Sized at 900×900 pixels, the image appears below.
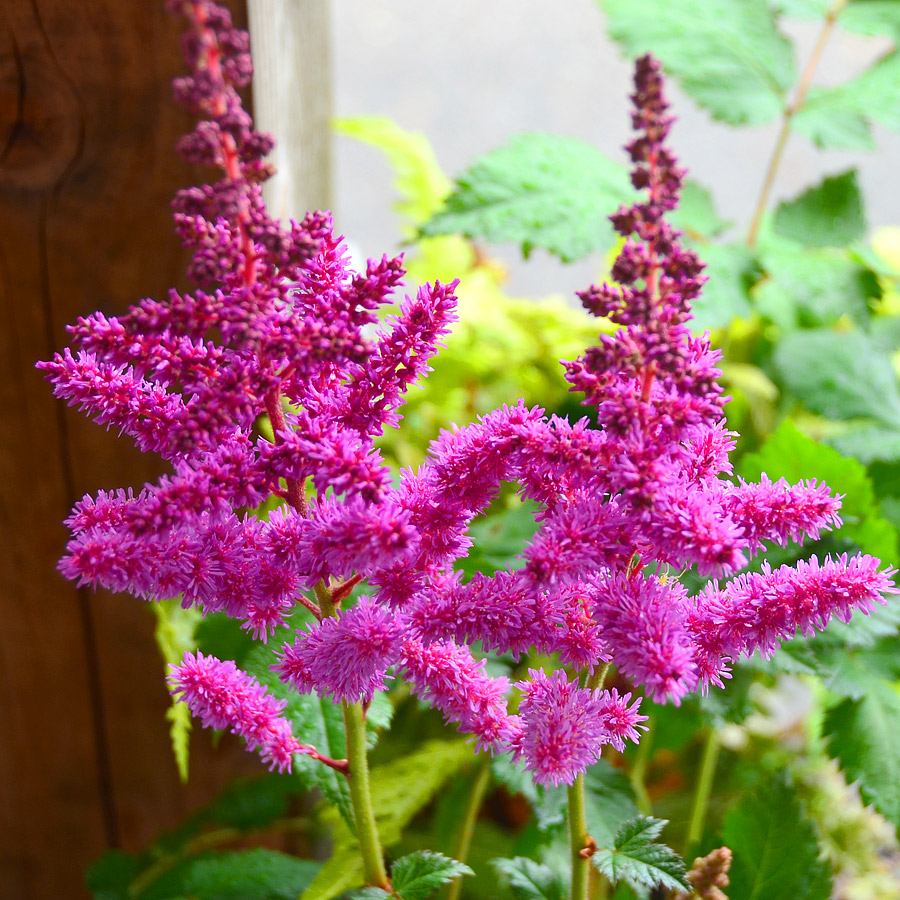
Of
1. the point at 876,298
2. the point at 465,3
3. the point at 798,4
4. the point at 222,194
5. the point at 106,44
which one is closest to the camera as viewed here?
the point at 222,194

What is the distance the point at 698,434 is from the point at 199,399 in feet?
0.80

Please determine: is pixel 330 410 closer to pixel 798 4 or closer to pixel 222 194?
pixel 222 194

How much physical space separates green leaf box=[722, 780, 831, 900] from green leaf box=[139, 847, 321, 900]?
1.21ft

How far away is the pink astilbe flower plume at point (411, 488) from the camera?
42 centimetres

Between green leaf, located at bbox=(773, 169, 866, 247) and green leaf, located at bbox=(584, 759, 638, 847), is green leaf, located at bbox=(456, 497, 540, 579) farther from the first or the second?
green leaf, located at bbox=(773, 169, 866, 247)

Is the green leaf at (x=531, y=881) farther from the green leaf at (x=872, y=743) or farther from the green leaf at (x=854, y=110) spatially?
the green leaf at (x=854, y=110)

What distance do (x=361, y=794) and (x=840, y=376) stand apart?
667 millimetres

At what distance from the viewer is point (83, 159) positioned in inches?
29.7

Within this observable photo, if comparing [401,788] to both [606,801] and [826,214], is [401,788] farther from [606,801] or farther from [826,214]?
[826,214]

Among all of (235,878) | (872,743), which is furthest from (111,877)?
(872,743)

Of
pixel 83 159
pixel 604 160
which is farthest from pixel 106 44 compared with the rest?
pixel 604 160

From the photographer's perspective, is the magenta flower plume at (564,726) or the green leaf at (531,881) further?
the green leaf at (531,881)

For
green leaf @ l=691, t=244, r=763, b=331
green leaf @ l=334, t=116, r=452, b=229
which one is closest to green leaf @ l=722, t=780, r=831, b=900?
green leaf @ l=691, t=244, r=763, b=331

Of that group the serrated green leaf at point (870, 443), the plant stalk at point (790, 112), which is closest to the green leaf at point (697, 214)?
the plant stalk at point (790, 112)
